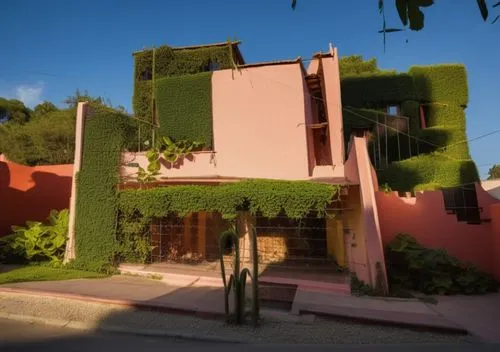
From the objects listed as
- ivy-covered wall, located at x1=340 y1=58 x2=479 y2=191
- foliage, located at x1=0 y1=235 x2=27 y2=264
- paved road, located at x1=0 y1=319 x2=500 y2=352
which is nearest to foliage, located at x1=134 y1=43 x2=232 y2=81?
ivy-covered wall, located at x1=340 y1=58 x2=479 y2=191

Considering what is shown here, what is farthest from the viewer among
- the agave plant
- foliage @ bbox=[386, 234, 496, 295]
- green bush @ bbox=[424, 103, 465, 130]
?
green bush @ bbox=[424, 103, 465, 130]

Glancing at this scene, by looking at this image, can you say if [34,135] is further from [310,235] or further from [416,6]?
[416,6]

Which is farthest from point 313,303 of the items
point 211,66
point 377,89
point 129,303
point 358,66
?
point 358,66

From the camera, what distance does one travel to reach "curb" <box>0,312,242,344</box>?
215 inches

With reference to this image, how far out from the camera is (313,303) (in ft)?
25.0

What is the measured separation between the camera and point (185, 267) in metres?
11.2

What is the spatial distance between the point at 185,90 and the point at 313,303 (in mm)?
10397

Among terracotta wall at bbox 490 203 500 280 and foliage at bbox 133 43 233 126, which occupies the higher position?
foliage at bbox 133 43 233 126

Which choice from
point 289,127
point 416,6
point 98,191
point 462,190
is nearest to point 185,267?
point 98,191

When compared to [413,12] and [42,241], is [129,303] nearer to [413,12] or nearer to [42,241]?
[42,241]

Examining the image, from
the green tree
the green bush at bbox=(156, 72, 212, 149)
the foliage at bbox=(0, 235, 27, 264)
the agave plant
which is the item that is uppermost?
the green tree

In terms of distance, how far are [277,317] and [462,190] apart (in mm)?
8285

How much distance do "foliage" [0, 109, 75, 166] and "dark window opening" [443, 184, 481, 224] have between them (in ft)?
90.4

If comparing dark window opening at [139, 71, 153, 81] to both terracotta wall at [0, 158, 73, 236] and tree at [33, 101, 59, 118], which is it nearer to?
terracotta wall at [0, 158, 73, 236]
